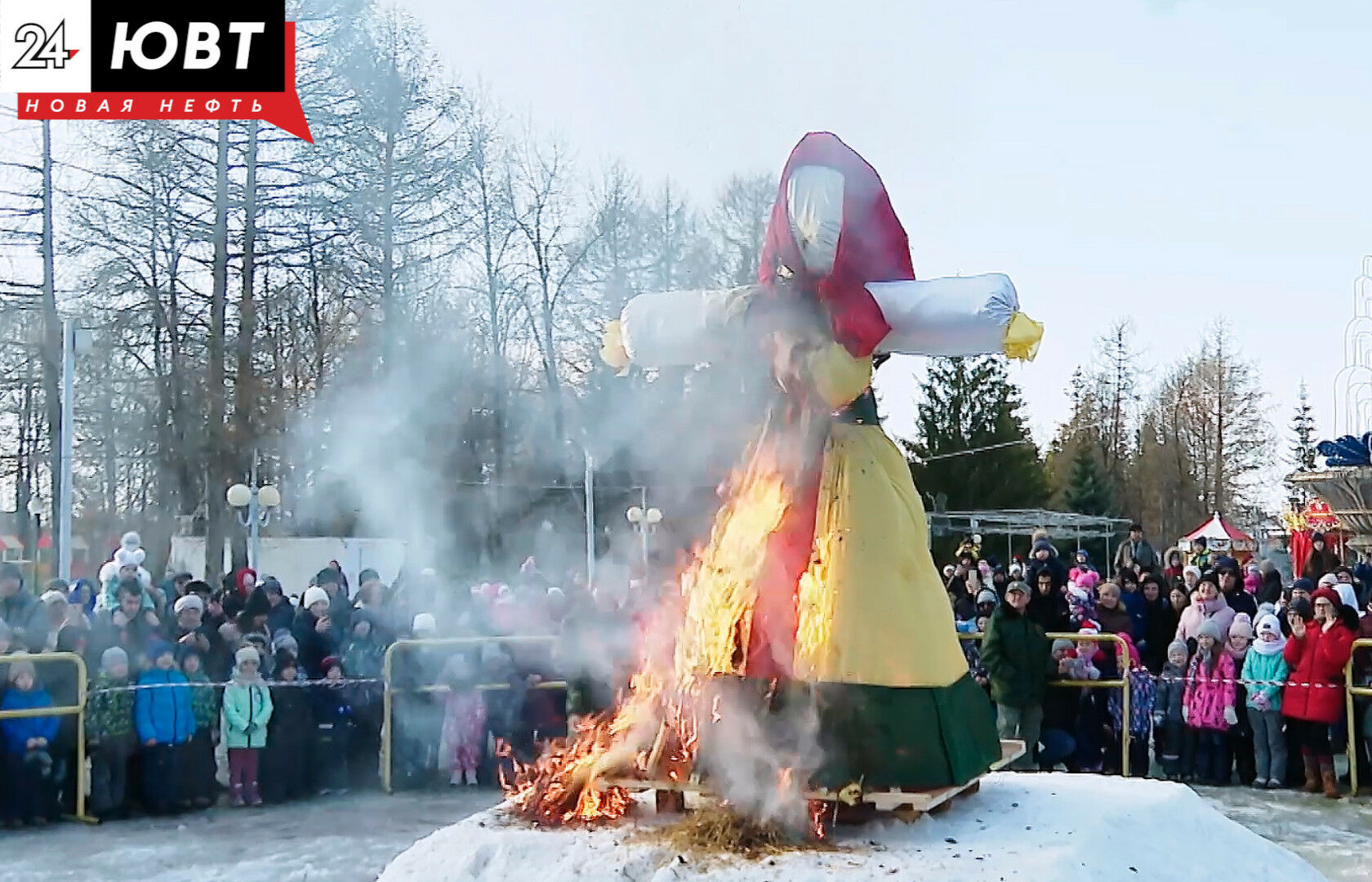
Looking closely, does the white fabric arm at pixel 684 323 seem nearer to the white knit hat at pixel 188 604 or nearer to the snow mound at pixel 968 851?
the snow mound at pixel 968 851

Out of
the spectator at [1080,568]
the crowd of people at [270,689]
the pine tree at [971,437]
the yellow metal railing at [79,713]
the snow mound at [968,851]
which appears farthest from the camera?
the pine tree at [971,437]

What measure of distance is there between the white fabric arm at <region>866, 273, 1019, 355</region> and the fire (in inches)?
33.1

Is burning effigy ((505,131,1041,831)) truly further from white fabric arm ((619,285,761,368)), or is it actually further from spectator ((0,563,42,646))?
spectator ((0,563,42,646))

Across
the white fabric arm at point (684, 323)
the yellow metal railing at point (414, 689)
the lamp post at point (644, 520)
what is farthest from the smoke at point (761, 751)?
the yellow metal railing at point (414, 689)

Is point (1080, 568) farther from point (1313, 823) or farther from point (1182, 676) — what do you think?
point (1313, 823)

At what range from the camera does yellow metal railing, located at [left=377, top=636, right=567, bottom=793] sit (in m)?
10.9

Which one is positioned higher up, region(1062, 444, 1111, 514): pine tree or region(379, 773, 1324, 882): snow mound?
region(1062, 444, 1111, 514): pine tree

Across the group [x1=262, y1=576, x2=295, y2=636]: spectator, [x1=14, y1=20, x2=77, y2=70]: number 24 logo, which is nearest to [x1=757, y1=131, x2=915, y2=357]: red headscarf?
[x1=262, y1=576, x2=295, y2=636]: spectator

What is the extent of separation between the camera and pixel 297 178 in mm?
20438

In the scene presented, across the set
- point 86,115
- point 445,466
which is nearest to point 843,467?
point 445,466

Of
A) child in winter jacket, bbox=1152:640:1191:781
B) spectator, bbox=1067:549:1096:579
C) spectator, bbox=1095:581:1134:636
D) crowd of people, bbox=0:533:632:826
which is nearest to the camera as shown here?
crowd of people, bbox=0:533:632:826

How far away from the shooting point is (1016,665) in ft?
35.4

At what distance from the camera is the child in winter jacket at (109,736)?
9.78m

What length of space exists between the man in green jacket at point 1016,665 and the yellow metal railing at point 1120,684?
0.95 feet
